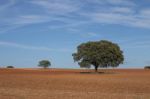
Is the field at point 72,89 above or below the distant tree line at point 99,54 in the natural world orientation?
below

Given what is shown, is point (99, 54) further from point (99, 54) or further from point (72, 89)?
point (72, 89)

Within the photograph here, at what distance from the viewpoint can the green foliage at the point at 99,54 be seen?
87.1m

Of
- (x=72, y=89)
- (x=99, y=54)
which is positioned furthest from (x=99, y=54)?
(x=72, y=89)

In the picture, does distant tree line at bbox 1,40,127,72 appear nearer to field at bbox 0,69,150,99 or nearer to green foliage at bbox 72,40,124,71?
green foliage at bbox 72,40,124,71

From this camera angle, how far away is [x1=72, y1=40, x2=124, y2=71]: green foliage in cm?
8706

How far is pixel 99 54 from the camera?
86812mm

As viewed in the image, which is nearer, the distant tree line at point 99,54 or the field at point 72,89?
the field at point 72,89

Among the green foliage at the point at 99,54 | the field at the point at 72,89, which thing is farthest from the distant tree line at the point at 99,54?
the field at the point at 72,89

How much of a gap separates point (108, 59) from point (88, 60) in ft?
18.1

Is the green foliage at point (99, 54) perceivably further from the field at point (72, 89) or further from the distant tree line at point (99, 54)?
the field at point (72, 89)

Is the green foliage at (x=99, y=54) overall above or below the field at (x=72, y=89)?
above

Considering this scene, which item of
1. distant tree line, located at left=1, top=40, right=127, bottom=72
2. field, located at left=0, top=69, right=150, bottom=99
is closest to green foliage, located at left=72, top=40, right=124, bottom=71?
distant tree line, located at left=1, top=40, right=127, bottom=72

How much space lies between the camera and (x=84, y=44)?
92062mm

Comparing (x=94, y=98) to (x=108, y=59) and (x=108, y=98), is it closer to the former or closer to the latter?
(x=108, y=98)
